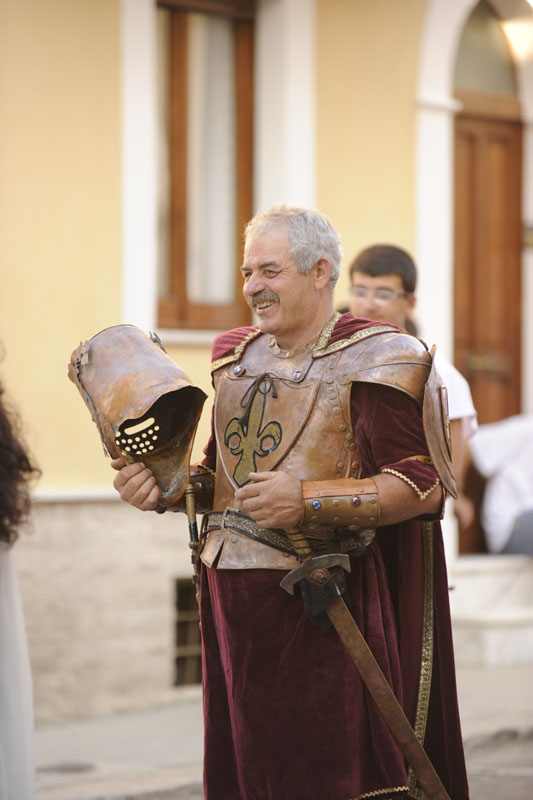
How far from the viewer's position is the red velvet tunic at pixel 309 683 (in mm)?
3404

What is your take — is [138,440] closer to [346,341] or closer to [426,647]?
[346,341]

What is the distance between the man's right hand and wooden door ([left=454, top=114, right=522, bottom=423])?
5885 mm

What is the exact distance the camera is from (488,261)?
9344mm

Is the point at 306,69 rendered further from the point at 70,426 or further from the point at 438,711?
the point at 438,711

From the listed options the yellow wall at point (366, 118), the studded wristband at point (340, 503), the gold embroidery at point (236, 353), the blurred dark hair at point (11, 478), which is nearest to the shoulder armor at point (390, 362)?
the studded wristband at point (340, 503)

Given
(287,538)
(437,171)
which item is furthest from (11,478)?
(437,171)

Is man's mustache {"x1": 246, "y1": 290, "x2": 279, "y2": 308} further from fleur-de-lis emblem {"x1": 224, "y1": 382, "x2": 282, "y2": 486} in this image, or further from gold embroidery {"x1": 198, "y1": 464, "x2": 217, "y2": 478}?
gold embroidery {"x1": 198, "y1": 464, "x2": 217, "y2": 478}

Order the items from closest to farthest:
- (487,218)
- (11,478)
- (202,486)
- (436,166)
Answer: (202,486) < (11,478) < (436,166) < (487,218)

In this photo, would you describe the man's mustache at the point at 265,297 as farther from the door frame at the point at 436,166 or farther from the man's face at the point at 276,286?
the door frame at the point at 436,166

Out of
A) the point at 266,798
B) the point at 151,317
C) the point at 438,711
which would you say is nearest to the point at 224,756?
the point at 266,798

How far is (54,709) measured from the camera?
275 inches

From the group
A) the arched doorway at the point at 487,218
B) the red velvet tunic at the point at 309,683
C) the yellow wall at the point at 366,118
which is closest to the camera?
the red velvet tunic at the point at 309,683

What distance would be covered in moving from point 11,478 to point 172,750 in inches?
114

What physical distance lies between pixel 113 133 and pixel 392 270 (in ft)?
9.45
